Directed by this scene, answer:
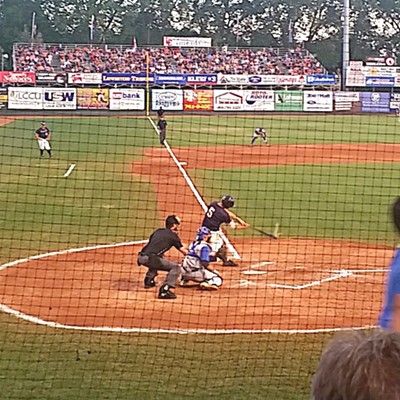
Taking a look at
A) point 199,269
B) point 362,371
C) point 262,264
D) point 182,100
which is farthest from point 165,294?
Result: point 182,100

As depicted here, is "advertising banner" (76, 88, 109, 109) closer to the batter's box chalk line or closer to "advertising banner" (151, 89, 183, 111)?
"advertising banner" (151, 89, 183, 111)

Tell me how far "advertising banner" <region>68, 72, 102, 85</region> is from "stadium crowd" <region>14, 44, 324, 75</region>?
6.40 meters

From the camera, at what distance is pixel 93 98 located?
44.1 m

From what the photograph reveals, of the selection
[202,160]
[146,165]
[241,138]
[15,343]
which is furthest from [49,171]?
[15,343]

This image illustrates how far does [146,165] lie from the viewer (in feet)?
78.2

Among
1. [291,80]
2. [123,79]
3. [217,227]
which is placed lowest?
[217,227]

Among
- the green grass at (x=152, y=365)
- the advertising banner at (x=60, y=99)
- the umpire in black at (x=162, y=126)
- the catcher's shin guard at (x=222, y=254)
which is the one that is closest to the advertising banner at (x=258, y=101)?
the advertising banner at (x=60, y=99)

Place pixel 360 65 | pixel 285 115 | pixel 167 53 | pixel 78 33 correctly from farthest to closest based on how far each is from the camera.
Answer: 1. pixel 78 33
2. pixel 167 53
3. pixel 360 65
4. pixel 285 115

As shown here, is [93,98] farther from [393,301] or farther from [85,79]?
[393,301]

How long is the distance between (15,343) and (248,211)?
28.8 ft

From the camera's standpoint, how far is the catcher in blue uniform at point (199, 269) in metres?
9.96

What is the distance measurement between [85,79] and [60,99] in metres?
6.53

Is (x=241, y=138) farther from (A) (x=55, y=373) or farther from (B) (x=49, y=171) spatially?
(A) (x=55, y=373)

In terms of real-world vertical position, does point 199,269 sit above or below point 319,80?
below
